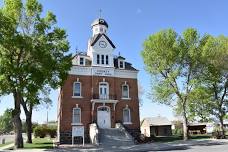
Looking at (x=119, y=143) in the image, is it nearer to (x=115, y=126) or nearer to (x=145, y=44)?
(x=115, y=126)

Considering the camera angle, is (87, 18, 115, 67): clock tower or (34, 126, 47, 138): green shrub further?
(34, 126, 47, 138): green shrub

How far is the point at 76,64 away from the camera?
33.0 meters

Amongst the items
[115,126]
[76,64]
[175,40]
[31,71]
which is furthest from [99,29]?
[31,71]

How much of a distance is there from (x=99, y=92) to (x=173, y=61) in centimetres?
934

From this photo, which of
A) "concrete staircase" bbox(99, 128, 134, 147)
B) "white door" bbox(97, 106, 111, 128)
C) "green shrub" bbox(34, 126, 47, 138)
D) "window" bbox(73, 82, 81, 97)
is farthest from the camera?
"green shrub" bbox(34, 126, 47, 138)

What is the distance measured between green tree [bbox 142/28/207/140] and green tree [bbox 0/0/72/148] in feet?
36.9

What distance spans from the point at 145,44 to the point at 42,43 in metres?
13.7

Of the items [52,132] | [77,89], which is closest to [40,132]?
[52,132]

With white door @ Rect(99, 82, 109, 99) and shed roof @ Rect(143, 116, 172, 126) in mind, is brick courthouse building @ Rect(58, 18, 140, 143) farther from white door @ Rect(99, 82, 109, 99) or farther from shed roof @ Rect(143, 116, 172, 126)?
shed roof @ Rect(143, 116, 172, 126)

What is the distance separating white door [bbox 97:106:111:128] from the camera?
32.4m

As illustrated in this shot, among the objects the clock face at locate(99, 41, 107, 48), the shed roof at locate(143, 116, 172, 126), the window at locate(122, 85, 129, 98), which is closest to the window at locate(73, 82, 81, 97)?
the window at locate(122, 85, 129, 98)

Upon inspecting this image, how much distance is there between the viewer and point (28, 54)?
24469 millimetres

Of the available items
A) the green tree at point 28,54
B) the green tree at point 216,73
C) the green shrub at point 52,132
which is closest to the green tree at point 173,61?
the green tree at point 216,73

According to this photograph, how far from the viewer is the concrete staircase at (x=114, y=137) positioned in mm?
27366
